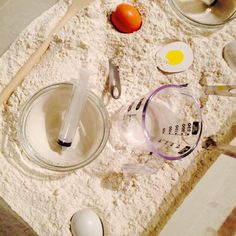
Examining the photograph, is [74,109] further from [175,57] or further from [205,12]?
[205,12]

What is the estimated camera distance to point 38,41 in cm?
81

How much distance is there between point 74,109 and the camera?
30.0 inches

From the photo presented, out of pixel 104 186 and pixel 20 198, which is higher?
pixel 104 186

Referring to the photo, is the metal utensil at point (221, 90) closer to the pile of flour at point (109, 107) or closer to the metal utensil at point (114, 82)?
the pile of flour at point (109, 107)

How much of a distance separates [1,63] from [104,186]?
31 cm

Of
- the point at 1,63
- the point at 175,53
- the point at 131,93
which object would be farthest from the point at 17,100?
the point at 175,53

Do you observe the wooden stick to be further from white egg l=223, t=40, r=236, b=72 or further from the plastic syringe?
white egg l=223, t=40, r=236, b=72

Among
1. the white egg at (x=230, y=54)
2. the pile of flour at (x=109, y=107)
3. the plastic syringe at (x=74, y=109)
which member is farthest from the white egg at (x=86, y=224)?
the white egg at (x=230, y=54)

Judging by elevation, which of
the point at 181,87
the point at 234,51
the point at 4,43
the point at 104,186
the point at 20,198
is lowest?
the point at 20,198

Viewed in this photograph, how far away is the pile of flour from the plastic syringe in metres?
0.05

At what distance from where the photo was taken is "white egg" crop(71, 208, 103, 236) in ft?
2.43

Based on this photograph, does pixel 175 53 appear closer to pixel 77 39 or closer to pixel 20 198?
pixel 77 39

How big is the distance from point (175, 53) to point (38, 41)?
27 centimetres

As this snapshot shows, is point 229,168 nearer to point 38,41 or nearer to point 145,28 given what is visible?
point 145,28
